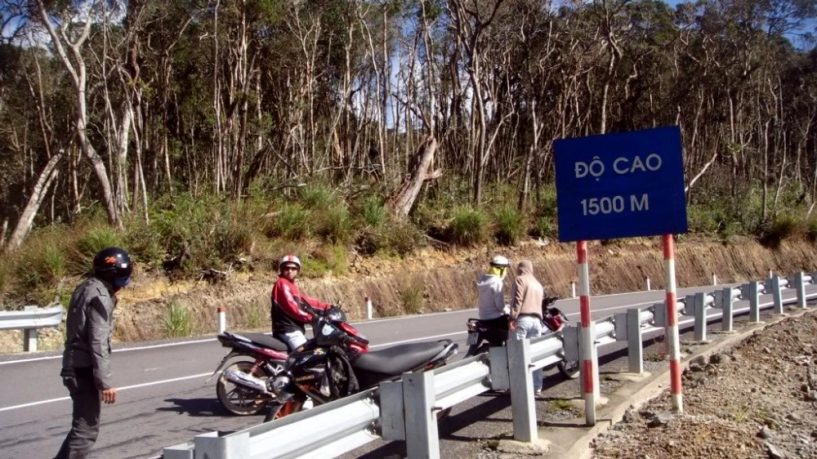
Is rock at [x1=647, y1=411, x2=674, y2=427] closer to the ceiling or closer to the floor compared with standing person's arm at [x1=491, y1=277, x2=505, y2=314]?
closer to the floor

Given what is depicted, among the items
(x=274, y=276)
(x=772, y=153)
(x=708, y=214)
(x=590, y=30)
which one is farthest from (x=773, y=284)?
(x=772, y=153)

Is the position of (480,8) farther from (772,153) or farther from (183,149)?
(772,153)

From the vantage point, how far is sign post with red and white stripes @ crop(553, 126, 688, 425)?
7434 millimetres

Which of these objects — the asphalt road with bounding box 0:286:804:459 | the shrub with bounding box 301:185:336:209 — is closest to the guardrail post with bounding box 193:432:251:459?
the asphalt road with bounding box 0:286:804:459

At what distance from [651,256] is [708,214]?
352 inches

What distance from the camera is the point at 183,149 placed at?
153 feet

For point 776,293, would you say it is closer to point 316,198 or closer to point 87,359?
point 87,359

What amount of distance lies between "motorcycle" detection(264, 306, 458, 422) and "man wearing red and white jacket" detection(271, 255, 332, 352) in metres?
1.35

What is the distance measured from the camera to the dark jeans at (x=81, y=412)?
5.93 m

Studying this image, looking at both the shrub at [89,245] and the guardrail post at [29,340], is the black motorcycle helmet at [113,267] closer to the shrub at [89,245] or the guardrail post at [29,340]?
the guardrail post at [29,340]

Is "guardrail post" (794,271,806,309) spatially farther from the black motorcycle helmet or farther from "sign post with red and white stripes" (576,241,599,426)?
the black motorcycle helmet

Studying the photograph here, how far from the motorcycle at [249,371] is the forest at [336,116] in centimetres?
1293

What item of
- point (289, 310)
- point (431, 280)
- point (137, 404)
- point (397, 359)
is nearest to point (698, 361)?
point (397, 359)

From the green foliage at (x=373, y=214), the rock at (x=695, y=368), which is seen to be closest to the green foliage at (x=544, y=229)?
the green foliage at (x=373, y=214)
